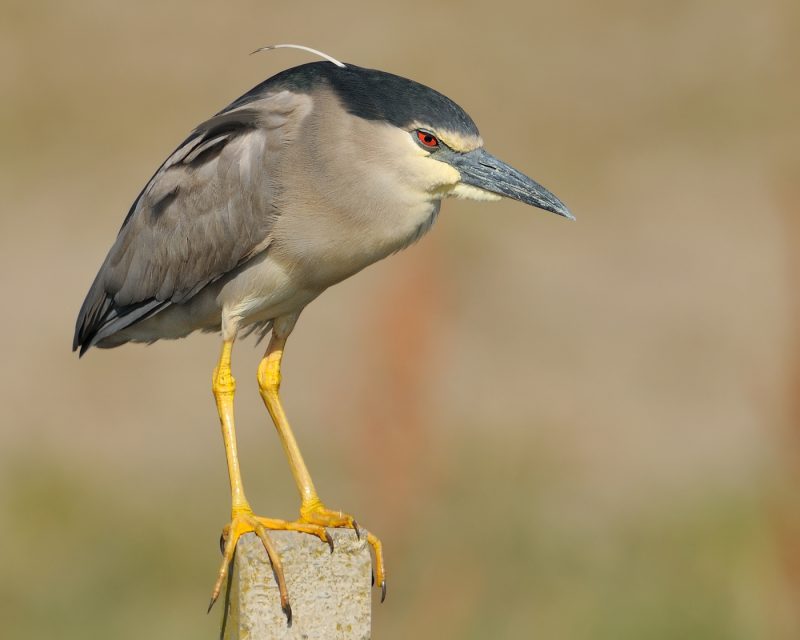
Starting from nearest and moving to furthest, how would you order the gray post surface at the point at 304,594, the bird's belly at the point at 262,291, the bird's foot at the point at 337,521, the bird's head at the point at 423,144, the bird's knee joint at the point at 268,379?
the gray post surface at the point at 304,594
the bird's foot at the point at 337,521
the bird's head at the point at 423,144
the bird's belly at the point at 262,291
the bird's knee joint at the point at 268,379

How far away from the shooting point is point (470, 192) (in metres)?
5.57

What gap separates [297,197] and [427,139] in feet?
1.60

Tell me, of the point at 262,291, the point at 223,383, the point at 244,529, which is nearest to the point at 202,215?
the point at 262,291

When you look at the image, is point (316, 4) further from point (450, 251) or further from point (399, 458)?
point (399, 458)

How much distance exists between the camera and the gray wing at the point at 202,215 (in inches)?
226

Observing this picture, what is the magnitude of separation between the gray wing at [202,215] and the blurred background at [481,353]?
1.27m

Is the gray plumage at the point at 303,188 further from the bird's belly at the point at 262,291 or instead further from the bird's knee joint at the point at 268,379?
the bird's knee joint at the point at 268,379

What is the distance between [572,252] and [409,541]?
779 cm

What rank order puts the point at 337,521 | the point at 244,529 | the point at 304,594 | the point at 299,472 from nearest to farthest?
the point at 304,594, the point at 244,529, the point at 337,521, the point at 299,472

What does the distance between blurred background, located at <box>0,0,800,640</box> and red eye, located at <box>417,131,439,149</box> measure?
5.27 ft

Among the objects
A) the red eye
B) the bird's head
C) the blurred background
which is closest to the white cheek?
the bird's head

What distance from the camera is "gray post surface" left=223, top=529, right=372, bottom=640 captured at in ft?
14.2

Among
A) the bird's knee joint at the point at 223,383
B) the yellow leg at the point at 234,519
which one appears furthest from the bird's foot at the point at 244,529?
the bird's knee joint at the point at 223,383

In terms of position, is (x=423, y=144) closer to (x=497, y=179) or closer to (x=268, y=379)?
(x=497, y=179)
